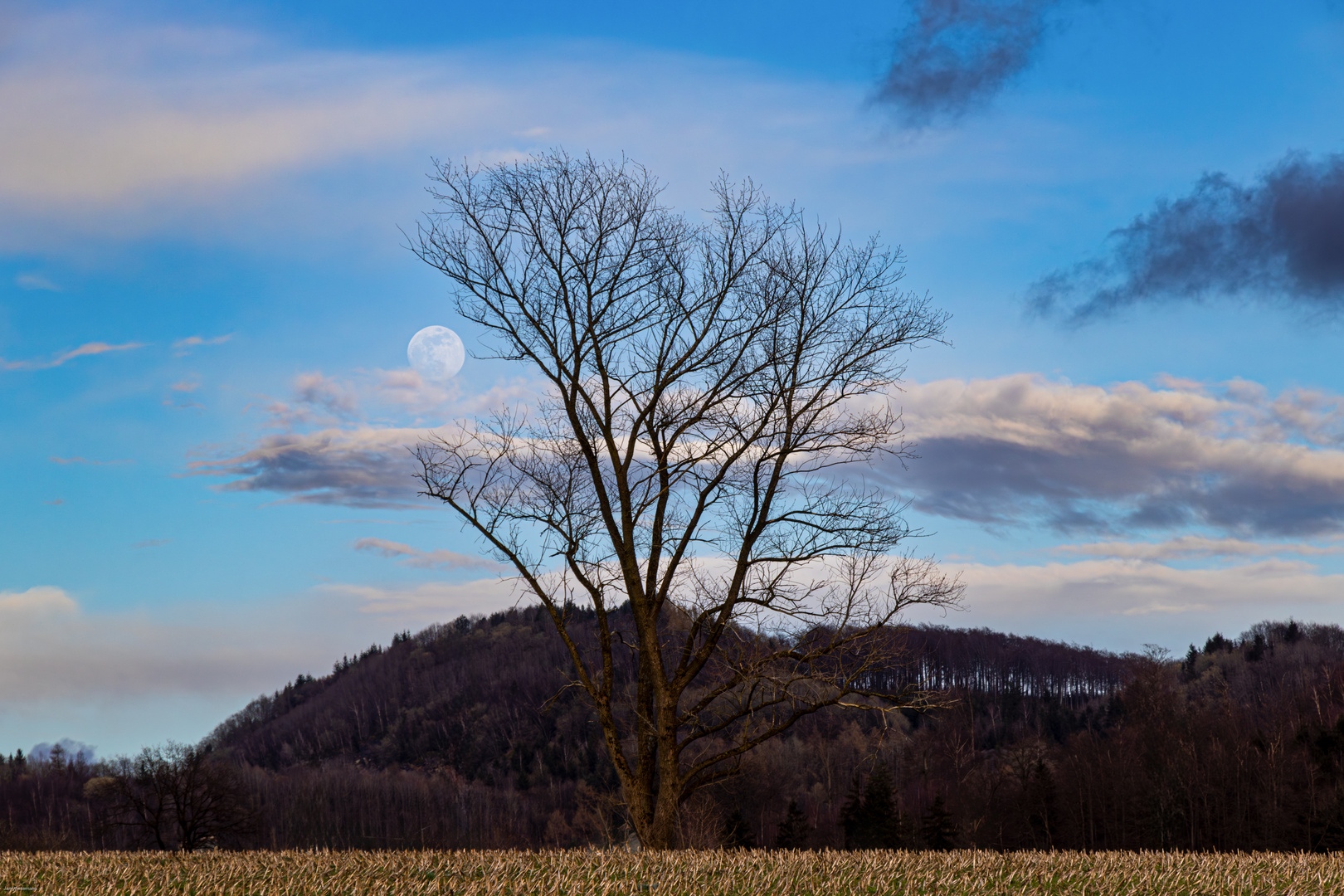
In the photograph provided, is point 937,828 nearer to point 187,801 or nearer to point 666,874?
point 187,801

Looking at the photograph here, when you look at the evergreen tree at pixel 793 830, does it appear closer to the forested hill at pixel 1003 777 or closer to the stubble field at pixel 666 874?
the forested hill at pixel 1003 777

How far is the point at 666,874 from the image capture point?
10852 millimetres

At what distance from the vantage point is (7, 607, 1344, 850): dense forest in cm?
6262

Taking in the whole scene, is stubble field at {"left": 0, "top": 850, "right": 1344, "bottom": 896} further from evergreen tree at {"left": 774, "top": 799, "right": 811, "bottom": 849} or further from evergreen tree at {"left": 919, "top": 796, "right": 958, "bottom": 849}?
evergreen tree at {"left": 774, "top": 799, "right": 811, "bottom": 849}

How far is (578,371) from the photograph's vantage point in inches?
799

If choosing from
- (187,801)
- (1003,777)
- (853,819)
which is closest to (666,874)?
(187,801)

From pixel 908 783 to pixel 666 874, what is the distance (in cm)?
11377

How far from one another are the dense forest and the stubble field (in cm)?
547

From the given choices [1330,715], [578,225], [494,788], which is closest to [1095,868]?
[578,225]

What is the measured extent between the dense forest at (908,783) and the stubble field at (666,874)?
547cm

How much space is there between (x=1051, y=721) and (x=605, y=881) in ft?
517

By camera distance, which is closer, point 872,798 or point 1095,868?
point 1095,868

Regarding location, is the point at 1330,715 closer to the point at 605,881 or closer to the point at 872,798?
the point at 872,798

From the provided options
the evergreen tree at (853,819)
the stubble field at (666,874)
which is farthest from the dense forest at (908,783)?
the stubble field at (666,874)
